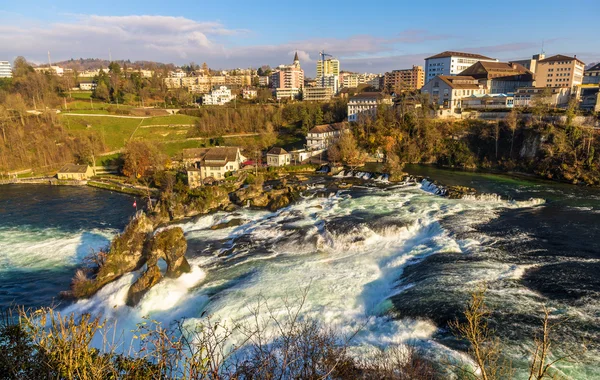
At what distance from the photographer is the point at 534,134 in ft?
148

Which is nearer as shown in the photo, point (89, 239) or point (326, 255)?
point (326, 255)

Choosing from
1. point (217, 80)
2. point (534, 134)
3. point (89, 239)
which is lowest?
point (89, 239)

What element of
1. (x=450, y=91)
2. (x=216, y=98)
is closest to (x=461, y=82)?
(x=450, y=91)

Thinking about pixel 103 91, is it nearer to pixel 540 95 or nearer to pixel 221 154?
pixel 221 154

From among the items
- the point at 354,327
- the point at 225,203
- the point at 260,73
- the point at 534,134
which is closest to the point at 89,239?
the point at 225,203

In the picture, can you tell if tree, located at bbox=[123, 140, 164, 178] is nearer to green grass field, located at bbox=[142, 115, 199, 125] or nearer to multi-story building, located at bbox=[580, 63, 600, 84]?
green grass field, located at bbox=[142, 115, 199, 125]

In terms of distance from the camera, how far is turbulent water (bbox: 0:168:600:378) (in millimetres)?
15195

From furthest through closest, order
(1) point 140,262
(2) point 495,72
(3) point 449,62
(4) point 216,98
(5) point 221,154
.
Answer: (4) point 216,98, (3) point 449,62, (2) point 495,72, (5) point 221,154, (1) point 140,262

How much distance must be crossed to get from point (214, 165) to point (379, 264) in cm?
2856

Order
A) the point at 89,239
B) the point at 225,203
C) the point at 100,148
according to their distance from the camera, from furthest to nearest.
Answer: the point at 100,148
the point at 225,203
the point at 89,239

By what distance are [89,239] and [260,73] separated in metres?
137

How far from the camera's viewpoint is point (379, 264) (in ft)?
70.9

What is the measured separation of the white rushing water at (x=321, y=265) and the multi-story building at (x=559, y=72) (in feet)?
162

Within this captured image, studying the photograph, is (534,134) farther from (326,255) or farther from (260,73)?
(260,73)
